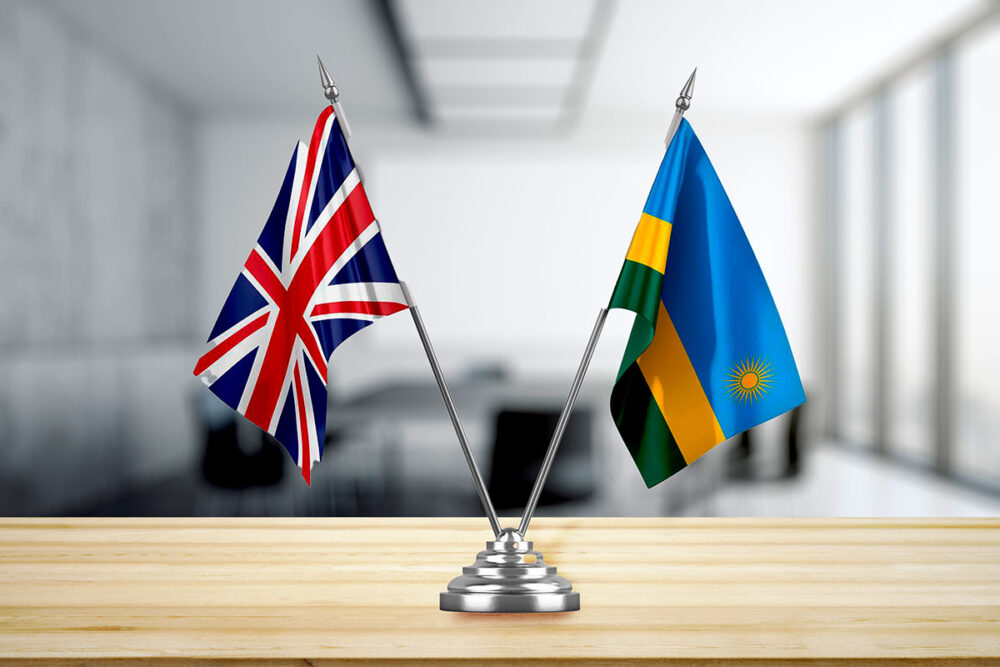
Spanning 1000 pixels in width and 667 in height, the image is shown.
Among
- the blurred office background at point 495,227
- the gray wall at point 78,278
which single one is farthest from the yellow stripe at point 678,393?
the gray wall at point 78,278

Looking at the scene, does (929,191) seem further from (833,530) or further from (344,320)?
(344,320)

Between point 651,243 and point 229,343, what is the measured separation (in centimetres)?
61

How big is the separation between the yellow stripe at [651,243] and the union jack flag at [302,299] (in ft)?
1.11

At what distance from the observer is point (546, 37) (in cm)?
496

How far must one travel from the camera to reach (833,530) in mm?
1442

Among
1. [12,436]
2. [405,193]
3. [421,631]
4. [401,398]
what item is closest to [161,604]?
[421,631]

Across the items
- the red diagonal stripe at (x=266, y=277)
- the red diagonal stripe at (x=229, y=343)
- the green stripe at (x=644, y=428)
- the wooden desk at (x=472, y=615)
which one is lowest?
the wooden desk at (x=472, y=615)

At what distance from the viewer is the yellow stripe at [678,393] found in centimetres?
122

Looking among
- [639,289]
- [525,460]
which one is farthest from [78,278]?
[639,289]

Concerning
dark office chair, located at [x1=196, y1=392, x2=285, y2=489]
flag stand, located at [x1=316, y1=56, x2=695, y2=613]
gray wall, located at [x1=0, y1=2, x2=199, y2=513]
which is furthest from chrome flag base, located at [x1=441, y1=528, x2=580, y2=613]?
gray wall, located at [x1=0, y1=2, x2=199, y2=513]

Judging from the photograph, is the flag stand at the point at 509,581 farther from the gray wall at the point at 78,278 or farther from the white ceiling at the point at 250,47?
the white ceiling at the point at 250,47

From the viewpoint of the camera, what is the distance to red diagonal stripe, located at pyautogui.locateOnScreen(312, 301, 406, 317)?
1204 millimetres

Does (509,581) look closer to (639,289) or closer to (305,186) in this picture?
(639,289)

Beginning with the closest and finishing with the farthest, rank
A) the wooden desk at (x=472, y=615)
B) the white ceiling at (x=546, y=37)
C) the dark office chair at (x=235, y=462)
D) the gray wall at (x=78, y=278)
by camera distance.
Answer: the wooden desk at (x=472, y=615) < the dark office chair at (x=235, y=462) < the gray wall at (x=78, y=278) < the white ceiling at (x=546, y=37)
